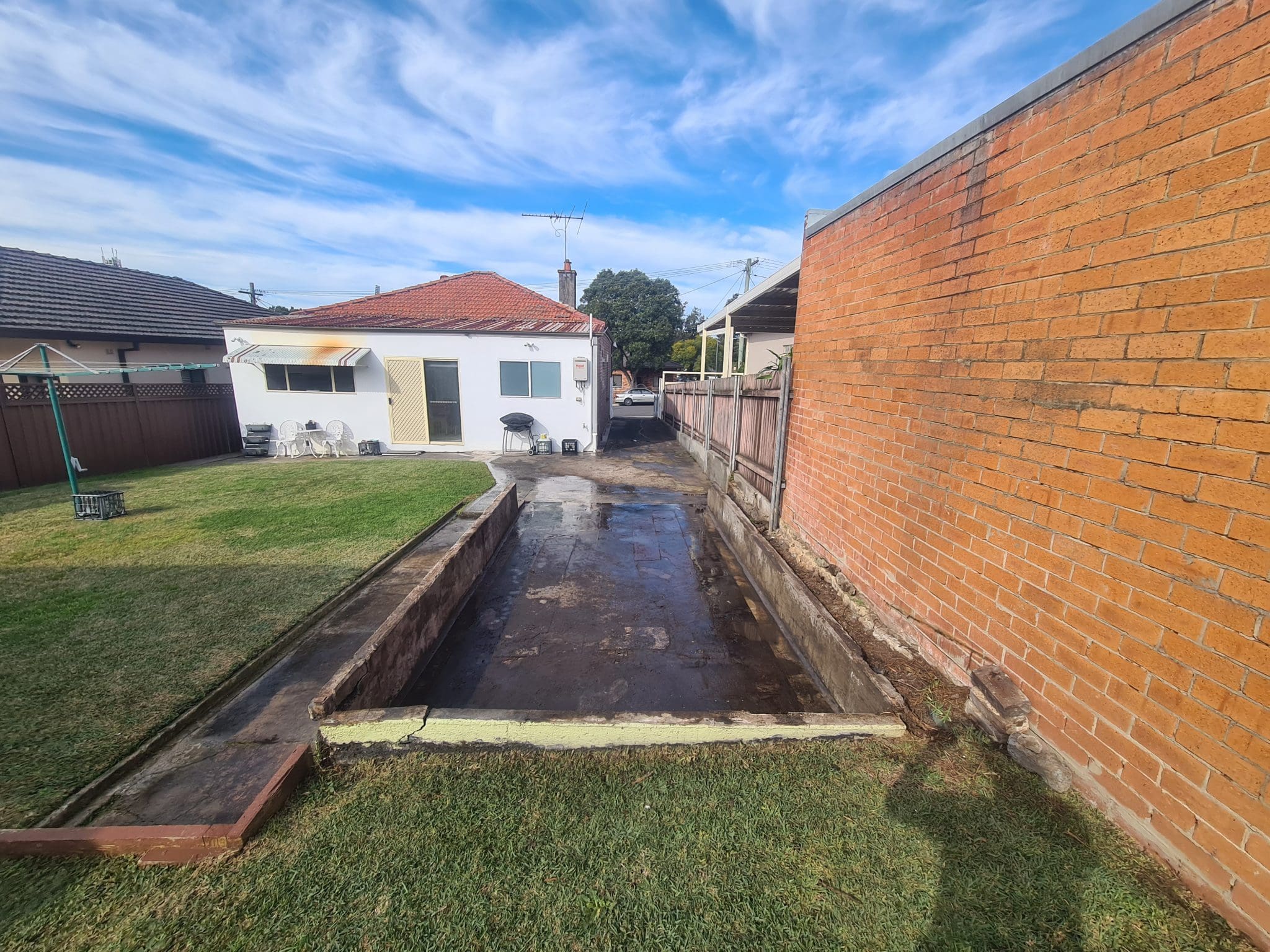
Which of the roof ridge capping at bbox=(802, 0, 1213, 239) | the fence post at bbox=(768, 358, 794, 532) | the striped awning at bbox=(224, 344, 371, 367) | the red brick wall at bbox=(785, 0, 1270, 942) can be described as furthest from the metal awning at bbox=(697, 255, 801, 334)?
the striped awning at bbox=(224, 344, 371, 367)

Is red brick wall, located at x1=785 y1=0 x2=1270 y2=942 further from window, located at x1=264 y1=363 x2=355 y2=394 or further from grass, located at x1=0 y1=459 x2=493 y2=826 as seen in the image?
window, located at x1=264 y1=363 x2=355 y2=394

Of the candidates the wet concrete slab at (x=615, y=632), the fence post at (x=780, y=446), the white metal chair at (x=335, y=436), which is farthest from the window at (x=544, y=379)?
the fence post at (x=780, y=446)

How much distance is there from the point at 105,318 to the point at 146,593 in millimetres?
12740

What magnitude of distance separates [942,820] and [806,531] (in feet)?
10.2

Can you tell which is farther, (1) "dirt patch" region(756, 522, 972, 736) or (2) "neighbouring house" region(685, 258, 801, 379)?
(2) "neighbouring house" region(685, 258, 801, 379)

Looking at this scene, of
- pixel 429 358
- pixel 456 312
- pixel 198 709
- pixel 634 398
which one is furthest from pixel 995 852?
pixel 634 398

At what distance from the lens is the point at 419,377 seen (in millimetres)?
12508

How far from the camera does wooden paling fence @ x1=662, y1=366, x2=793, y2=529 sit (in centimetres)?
546

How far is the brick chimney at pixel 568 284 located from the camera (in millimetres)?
17844

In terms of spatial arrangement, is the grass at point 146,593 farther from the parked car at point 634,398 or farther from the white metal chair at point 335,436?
the parked car at point 634,398

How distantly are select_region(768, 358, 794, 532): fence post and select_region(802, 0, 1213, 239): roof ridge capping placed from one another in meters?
2.02

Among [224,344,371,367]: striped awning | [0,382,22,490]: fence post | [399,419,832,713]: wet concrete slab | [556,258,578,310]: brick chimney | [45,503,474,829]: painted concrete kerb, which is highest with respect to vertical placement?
Result: [556,258,578,310]: brick chimney

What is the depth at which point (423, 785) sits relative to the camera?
2.13 meters

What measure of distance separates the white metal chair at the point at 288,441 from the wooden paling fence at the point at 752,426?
1007cm
